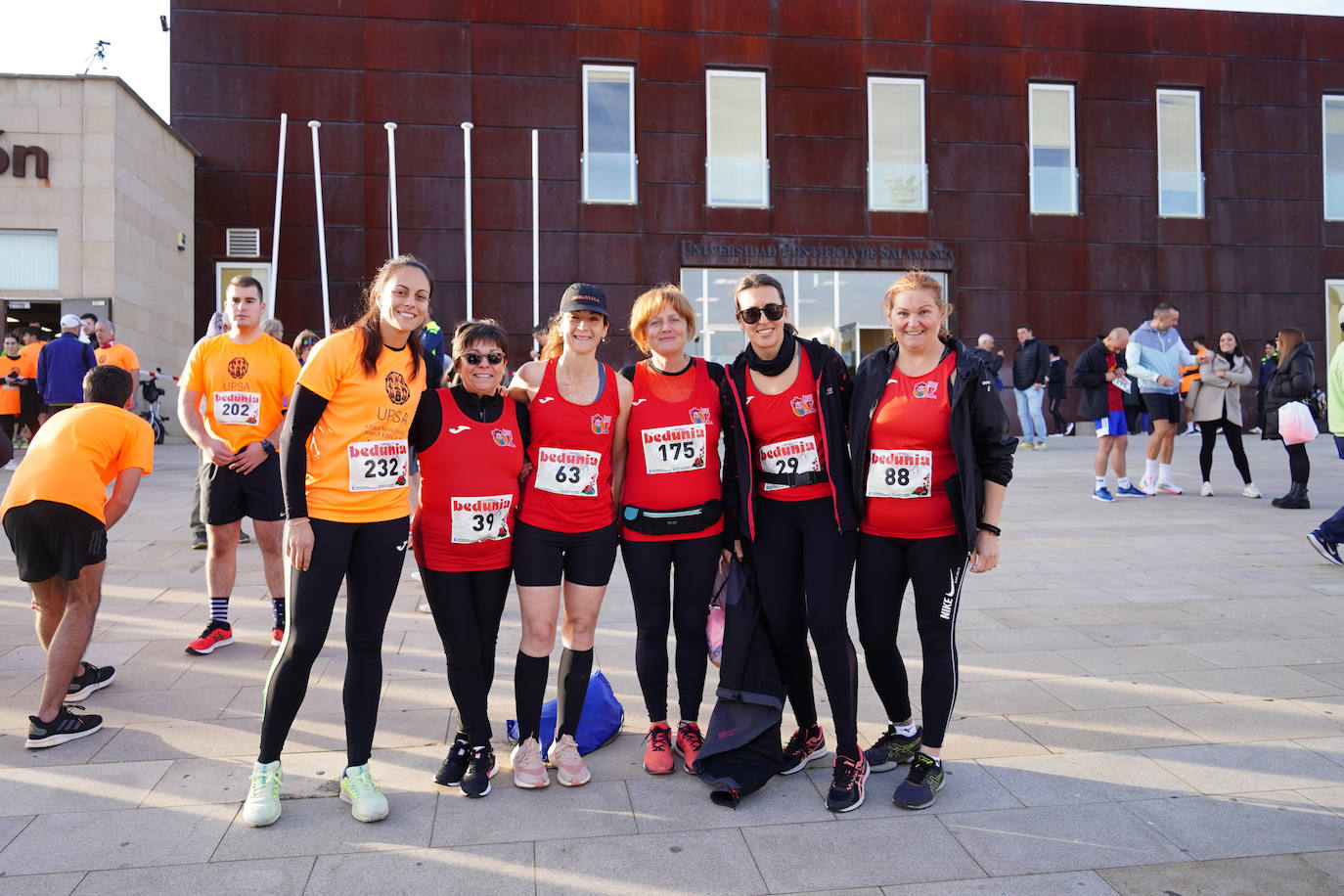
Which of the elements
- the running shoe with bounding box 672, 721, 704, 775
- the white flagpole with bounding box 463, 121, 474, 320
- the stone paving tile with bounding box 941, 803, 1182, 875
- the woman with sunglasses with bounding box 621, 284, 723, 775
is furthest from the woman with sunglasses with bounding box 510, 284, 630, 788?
the white flagpole with bounding box 463, 121, 474, 320

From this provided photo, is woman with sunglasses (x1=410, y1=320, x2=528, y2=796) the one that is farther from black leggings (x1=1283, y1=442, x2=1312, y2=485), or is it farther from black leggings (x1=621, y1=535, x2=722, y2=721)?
black leggings (x1=1283, y1=442, x2=1312, y2=485)

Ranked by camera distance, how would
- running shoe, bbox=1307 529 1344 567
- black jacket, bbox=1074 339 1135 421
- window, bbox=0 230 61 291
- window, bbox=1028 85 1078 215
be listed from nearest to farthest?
running shoe, bbox=1307 529 1344 567
black jacket, bbox=1074 339 1135 421
window, bbox=0 230 61 291
window, bbox=1028 85 1078 215

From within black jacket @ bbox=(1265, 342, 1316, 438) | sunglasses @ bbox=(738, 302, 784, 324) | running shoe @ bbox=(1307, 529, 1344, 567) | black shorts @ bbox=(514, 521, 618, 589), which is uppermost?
black jacket @ bbox=(1265, 342, 1316, 438)

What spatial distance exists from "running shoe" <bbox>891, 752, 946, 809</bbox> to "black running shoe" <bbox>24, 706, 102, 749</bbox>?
3140 millimetres

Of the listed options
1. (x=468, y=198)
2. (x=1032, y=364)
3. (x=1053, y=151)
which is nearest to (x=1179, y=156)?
(x=1053, y=151)

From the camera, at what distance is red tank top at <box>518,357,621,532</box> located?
3559mm

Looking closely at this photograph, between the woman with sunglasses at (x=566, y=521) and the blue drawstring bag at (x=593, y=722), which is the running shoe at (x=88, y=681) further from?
the woman with sunglasses at (x=566, y=521)

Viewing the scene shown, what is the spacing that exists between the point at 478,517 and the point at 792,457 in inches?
44.7

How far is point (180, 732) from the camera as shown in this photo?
396 centimetres

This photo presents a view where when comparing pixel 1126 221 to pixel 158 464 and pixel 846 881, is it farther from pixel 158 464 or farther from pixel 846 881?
pixel 846 881

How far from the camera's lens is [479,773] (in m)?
3.41

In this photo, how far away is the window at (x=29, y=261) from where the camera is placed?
50.8ft

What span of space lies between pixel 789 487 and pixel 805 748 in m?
1.00

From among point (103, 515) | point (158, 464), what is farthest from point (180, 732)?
point (158, 464)
